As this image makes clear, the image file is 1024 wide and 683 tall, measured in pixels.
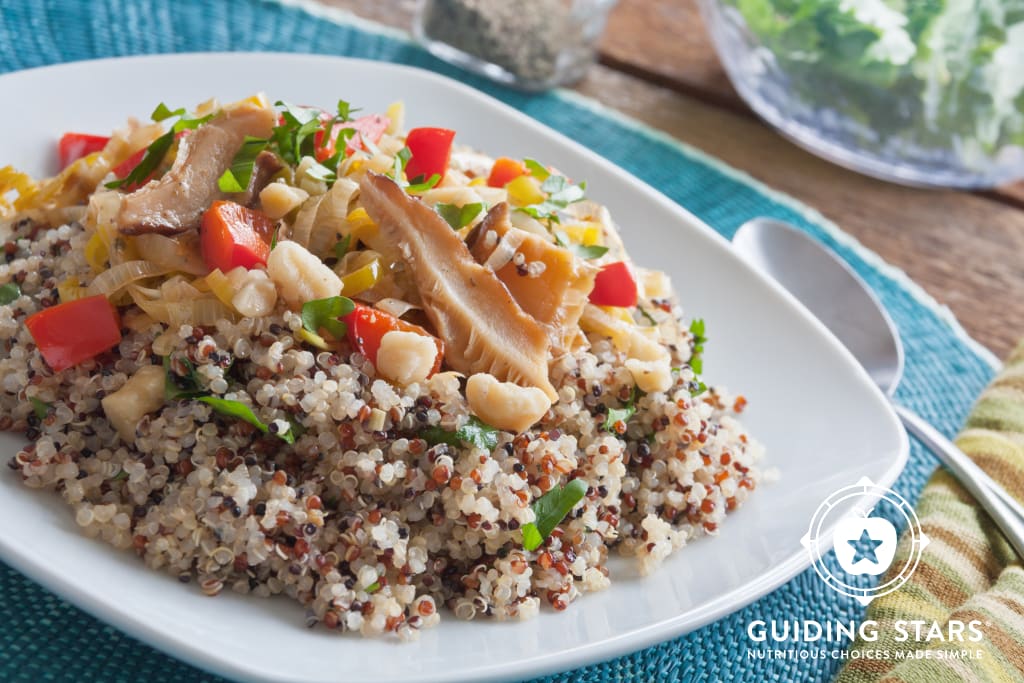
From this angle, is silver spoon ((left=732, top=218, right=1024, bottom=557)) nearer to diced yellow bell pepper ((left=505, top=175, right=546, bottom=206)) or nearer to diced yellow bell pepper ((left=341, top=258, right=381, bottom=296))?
diced yellow bell pepper ((left=505, top=175, right=546, bottom=206))

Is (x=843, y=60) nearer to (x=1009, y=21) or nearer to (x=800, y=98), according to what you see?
(x=800, y=98)

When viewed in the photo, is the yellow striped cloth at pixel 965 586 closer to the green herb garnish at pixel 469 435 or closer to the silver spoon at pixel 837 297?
the silver spoon at pixel 837 297

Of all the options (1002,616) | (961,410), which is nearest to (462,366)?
(1002,616)

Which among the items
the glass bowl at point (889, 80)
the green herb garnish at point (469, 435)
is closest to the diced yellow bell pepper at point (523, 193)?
the green herb garnish at point (469, 435)

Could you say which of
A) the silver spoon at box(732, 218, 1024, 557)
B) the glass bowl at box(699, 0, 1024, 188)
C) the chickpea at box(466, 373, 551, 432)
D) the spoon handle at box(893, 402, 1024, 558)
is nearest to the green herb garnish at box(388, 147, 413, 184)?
the chickpea at box(466, 373, 551, 432)

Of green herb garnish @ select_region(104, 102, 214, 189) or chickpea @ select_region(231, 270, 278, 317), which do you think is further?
green herb garnish @ select_region(104, 102, 214, 189)

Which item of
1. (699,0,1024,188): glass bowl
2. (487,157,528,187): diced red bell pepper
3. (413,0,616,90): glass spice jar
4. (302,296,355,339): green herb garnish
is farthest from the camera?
(413,0,616,90): glass spice jar

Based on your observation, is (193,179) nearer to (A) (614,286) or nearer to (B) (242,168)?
(B) (242,168)

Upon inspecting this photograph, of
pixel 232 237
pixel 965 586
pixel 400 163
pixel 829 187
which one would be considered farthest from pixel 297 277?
pixel 829 187
